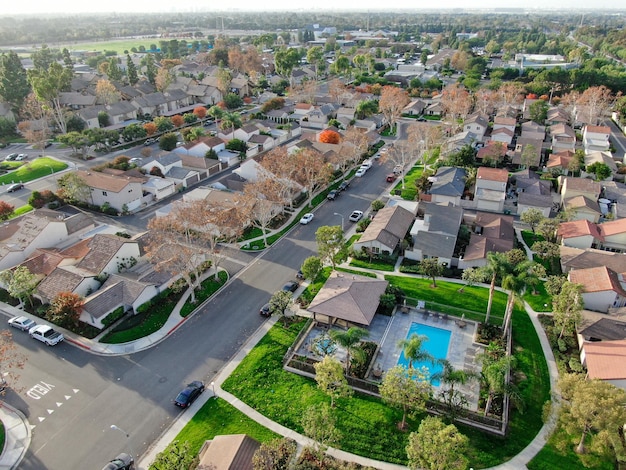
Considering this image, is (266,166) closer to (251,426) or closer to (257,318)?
(257,318)

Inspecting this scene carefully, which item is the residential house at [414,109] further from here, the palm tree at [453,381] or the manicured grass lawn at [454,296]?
the palm tree at [453,381]

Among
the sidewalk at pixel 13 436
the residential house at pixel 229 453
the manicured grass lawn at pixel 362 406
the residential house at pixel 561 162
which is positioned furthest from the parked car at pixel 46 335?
the residential house at pixel 561 162

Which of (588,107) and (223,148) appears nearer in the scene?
(223,148)

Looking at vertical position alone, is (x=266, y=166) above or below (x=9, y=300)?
above

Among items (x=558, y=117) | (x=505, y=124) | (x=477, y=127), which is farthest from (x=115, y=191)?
(x=558, y=117)

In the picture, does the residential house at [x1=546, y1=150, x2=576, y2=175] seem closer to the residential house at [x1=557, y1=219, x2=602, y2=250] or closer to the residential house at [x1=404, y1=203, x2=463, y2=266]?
the residential house at [x1=557, y1=219, x2=602, y2=250]

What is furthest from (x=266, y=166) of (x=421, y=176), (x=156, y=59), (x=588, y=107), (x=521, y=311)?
(x=156, y=59)
